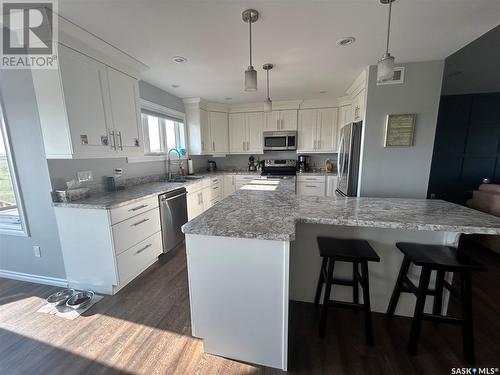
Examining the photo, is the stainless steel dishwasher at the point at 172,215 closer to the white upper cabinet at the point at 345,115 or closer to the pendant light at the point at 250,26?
the pendant light at the point at 250,26

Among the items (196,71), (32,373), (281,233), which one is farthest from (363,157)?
(32,373)

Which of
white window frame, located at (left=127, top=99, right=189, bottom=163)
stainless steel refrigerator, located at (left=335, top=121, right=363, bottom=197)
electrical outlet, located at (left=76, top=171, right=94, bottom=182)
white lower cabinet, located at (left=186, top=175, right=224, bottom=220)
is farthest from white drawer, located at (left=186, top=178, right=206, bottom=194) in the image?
stainless steel refrigerator, located at (left=335, top=121, right=363, bottom=197)

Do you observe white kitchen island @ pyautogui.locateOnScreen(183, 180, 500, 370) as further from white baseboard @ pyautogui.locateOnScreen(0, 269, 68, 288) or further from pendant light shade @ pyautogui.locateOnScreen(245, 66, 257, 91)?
white baseboard @ pyautogui.locateOnScreen(0, 269, 68, 288)

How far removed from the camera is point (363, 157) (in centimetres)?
271

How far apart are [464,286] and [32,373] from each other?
2.76m

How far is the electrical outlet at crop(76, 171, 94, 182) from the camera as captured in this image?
7.07ft

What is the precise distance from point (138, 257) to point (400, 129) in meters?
3.41

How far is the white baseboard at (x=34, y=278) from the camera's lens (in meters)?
2.16

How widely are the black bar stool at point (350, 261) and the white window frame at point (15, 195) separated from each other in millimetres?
2829

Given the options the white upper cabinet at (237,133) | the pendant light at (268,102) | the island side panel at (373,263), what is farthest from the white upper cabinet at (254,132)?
the island side panel at (373,263)

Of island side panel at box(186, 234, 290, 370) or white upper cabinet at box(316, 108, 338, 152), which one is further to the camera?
white upper cabinet at box(316, 108, 338, 152)

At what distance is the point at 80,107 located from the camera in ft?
6.07

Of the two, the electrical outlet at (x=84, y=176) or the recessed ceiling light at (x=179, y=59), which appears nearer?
the electrical outlet at (x=84, y=176)

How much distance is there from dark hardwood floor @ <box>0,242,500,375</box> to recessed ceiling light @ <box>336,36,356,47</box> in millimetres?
2442
